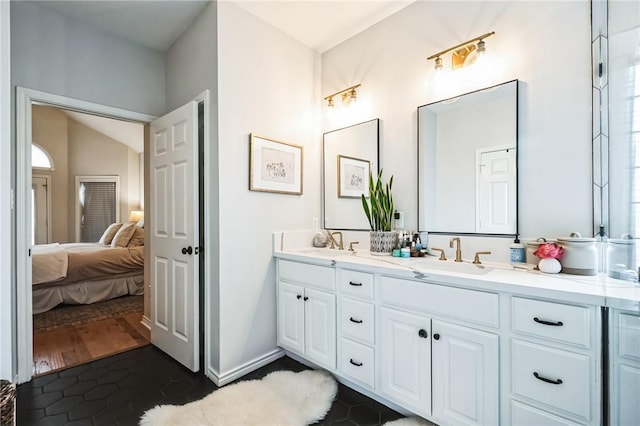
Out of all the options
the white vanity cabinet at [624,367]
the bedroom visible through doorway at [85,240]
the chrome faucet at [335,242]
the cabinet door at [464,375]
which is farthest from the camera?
the bedroom visible through doorway at [85,240]

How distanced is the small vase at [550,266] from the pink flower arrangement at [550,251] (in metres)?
0.02

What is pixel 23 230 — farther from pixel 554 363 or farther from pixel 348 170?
pixel 554 363

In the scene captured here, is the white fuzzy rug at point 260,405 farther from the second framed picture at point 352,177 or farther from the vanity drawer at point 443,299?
the second framed picture at point 352,177

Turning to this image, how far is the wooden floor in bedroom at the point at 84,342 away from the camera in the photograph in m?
2.29

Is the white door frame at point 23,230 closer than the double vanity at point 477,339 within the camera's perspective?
No

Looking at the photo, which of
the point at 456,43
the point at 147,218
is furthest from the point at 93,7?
the point at 456,43

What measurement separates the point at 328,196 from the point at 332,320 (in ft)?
3.81

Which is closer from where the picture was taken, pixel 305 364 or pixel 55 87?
pixel 55 87

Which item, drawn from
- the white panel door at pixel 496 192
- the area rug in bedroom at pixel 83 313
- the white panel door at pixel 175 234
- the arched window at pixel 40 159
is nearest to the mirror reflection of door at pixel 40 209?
the arched window at pixel 40 159

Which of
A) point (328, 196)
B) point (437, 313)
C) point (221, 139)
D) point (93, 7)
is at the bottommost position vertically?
point (437, 313)

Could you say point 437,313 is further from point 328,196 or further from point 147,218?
point 147,218

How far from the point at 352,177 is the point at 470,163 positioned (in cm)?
94

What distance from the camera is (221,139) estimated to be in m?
2.03

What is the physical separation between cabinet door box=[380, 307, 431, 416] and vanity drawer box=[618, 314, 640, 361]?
699 mm
